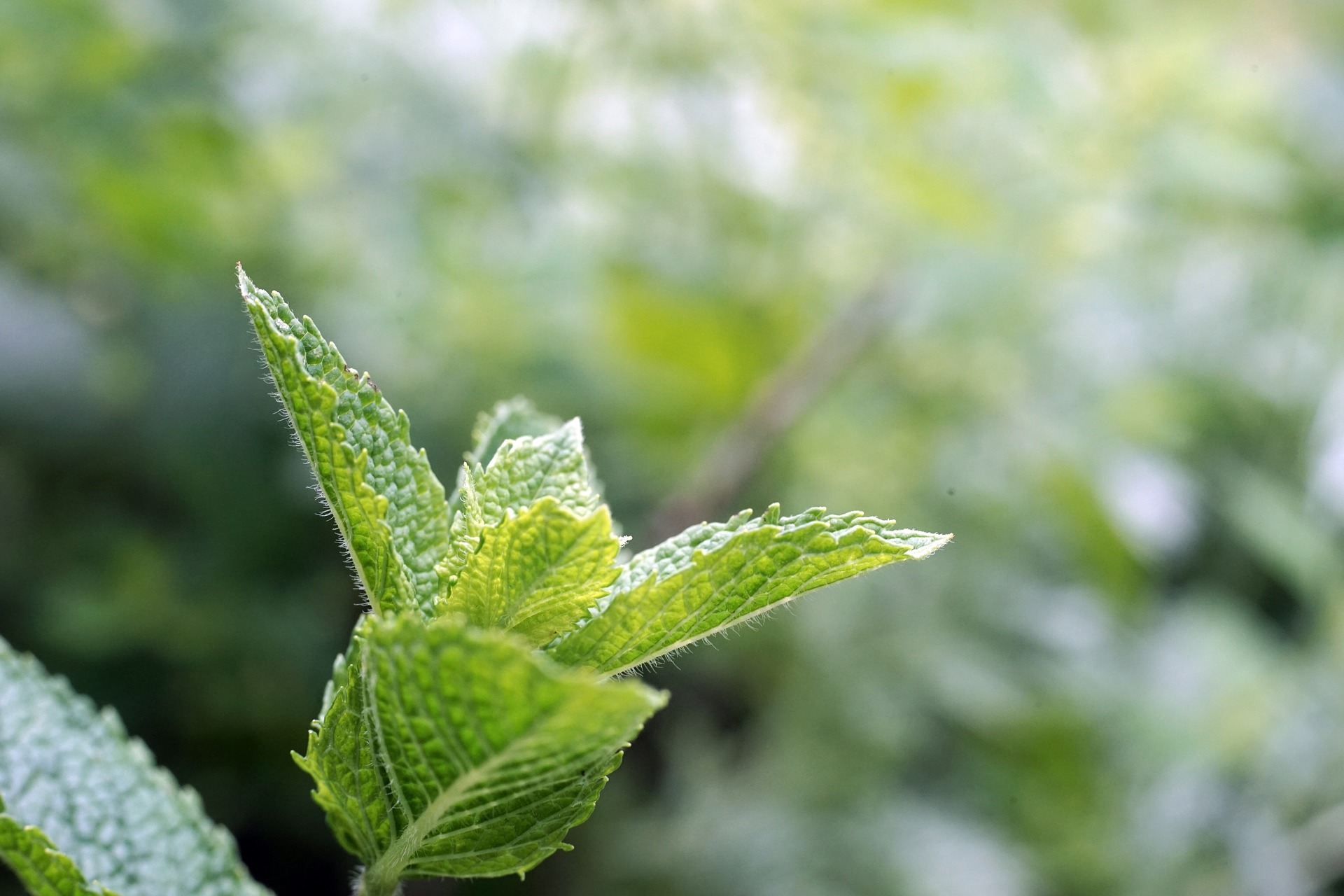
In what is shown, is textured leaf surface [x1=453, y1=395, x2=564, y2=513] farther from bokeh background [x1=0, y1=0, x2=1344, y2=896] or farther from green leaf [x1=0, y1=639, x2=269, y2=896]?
bokeh background [x1=0, y1=0, x2=1344, y2=896]

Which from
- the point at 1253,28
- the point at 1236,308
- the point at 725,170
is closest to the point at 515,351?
the point at 725,170

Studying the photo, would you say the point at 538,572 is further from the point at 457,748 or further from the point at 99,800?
the point at 99,800

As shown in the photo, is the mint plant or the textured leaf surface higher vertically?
the textured leaf surface

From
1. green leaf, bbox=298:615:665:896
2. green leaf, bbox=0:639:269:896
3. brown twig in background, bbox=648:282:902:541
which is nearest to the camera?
green leaf, bbox=298:615:665:896

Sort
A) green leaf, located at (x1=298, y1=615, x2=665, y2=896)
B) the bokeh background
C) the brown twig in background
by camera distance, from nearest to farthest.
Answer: green leaf, located at (x1=298, y1=615, x2=665, y2=896) < the brown twig in background < the bokeh background

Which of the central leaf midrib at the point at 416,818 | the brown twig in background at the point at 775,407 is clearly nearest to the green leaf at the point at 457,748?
the central leaf midrib at the point at 416,818

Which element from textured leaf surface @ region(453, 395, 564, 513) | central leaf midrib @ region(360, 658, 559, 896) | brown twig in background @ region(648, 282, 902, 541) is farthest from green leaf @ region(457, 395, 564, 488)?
brown twig in background @ region(648, 282, 902, 541)

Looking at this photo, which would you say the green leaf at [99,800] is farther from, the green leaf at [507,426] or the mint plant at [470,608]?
the green leaf at [507,426]
